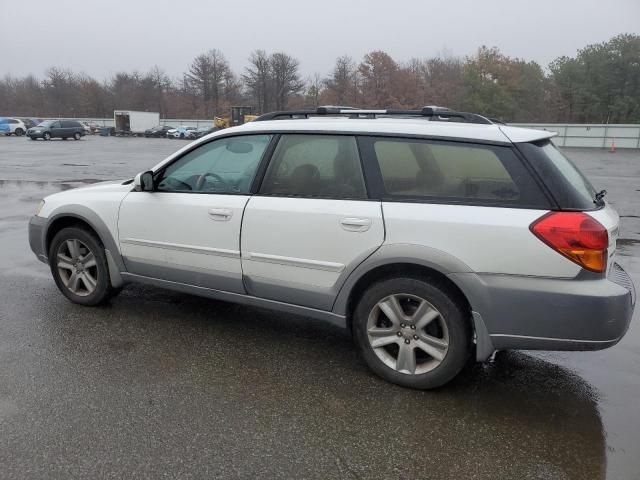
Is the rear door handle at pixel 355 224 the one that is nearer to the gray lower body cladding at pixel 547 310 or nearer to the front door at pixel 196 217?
the gray lower body cladding at pixel 547 310

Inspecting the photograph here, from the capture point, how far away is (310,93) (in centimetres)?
8150

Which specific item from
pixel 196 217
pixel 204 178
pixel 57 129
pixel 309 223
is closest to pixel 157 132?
pixel 57 129

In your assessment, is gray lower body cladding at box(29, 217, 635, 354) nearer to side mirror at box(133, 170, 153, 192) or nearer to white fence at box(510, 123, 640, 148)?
side mirror at box(133, 170, 153, 192)

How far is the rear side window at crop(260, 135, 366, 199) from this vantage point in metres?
3.47

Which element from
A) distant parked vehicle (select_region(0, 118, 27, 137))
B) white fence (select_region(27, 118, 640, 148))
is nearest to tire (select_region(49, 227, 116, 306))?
white fence (select_region(27, 118, 640, 148))

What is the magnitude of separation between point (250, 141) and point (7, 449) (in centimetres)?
244

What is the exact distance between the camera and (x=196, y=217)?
154 inches

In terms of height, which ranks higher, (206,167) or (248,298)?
(206,167)

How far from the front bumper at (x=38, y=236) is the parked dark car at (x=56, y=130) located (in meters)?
40.5

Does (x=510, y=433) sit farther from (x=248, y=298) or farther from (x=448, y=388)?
(x=248, y=298)

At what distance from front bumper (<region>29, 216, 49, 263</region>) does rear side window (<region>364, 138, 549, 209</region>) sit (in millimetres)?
3073

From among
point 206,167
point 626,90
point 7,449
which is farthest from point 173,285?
point 626,90

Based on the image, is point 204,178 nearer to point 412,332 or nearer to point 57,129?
point 412,332

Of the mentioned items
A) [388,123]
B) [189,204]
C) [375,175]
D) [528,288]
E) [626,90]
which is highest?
[626,90]
